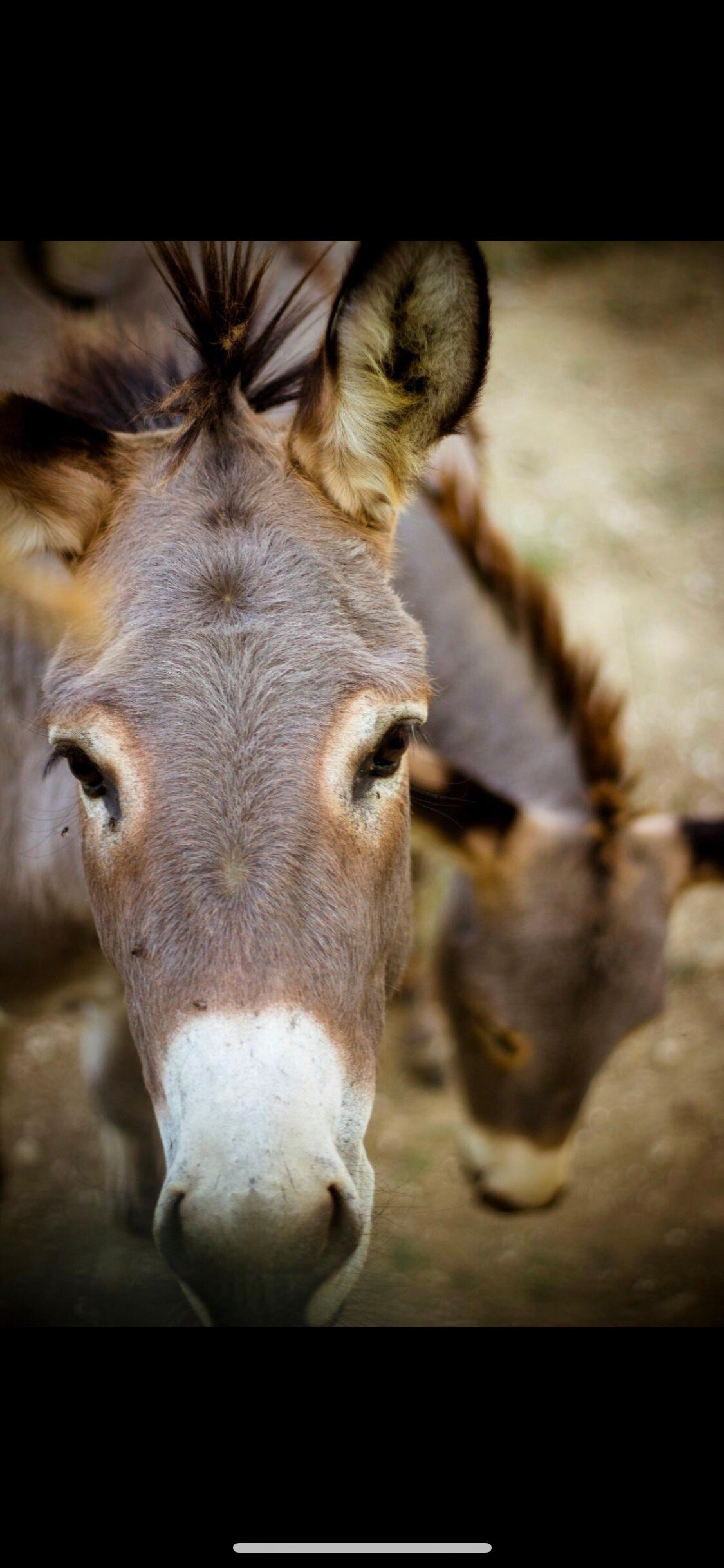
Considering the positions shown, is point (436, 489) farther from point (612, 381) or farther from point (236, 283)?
point (612, 381)

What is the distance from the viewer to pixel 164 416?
6.46 ft

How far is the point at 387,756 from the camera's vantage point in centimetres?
162

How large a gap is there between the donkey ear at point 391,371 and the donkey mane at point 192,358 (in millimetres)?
160

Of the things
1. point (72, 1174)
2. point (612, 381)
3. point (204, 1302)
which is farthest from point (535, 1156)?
point (612, 381)

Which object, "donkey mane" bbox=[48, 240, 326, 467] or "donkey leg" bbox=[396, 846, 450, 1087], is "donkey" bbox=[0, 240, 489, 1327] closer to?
"donkey mane" bbox=[48, 240, 326, 467]

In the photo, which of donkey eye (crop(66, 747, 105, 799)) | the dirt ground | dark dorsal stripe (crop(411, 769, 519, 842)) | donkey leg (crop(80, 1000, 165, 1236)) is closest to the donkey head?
dark dorsal stripe (crop(411, 769, 519, 842))

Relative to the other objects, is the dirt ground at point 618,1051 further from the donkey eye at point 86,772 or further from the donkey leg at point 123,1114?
the donkey eye at point 86,772

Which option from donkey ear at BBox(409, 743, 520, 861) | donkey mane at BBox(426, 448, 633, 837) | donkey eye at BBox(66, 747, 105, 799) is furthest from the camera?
donkey mane at BBox(426, 448, 633, 837)

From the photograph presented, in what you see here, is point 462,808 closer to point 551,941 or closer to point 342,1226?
point 551,941

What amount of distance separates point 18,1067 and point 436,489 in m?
2.44

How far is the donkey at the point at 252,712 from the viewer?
129 cm

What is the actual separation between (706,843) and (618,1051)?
141cm

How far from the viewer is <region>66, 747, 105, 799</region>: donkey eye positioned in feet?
5.08

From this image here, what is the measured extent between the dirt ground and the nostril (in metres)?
0.59
